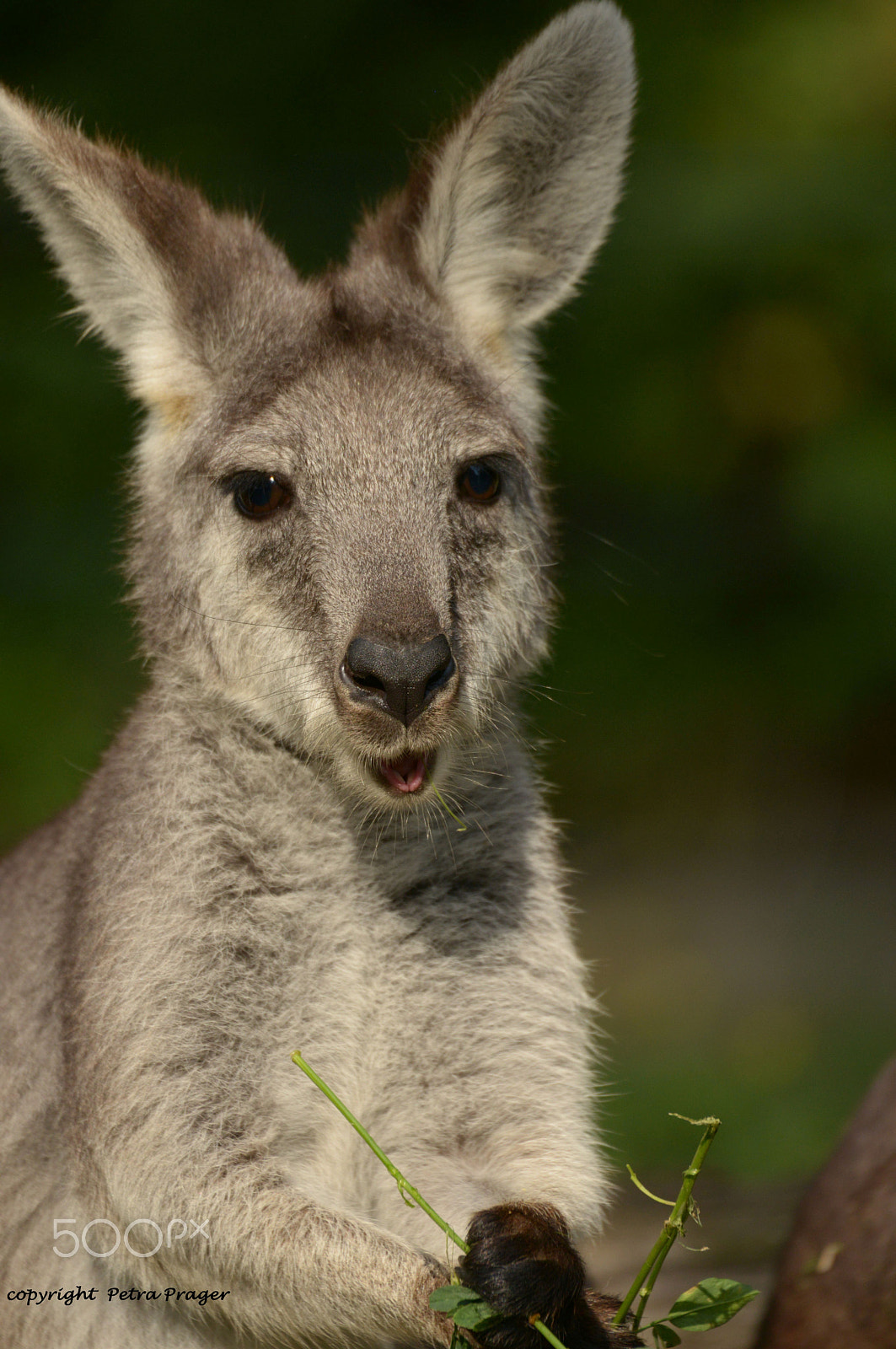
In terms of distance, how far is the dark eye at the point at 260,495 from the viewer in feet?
12.2

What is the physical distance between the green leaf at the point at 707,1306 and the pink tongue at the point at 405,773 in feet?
4.40

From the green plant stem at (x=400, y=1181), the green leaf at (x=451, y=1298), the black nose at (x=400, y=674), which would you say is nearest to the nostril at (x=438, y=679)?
the black nose at (x=400, y=674)

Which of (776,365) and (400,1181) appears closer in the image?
(400,1181)

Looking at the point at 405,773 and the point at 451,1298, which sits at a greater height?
the point at 405,773

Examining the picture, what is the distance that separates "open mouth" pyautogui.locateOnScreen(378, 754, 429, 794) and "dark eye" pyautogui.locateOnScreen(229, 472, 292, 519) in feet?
2.50

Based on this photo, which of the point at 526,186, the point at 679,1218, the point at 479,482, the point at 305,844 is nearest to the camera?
the point at 679,1218

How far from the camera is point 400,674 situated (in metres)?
3.24

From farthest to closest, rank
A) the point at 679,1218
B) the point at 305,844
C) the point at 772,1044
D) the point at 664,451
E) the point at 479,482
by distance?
the point at 664,451
the point at 772,1044
the point at 479,482
the point at 305,844
the point at 679,1218

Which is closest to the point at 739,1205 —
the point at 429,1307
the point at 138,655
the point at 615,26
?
the point at 429,1307

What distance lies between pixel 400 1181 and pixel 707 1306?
2.50 feet

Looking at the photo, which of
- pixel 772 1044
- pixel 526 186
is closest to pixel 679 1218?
pixel 526 186

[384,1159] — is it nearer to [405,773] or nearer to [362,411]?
[405,773]

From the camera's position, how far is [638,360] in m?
9.99

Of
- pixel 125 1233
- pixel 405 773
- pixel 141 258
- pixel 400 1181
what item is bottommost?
pixel 125 1233
